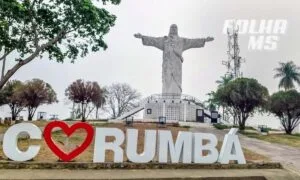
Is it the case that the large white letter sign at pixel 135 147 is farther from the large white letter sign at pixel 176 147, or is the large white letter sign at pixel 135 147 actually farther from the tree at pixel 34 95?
the tree at pixel 34 95

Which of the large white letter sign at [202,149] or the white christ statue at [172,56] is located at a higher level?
the white christ statue at [172,56]

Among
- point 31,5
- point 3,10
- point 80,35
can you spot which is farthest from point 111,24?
point 3,10

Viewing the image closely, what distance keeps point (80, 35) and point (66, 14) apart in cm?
144

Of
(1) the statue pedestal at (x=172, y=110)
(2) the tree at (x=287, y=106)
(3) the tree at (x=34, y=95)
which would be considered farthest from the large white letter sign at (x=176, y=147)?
(3) the tree at (x=34, y=95)

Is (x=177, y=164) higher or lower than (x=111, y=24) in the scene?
lower

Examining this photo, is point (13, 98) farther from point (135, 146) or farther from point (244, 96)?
point (135, 146)

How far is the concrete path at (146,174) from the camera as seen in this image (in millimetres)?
12625

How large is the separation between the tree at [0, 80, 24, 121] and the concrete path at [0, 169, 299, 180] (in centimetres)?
4177

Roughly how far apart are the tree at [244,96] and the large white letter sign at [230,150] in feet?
95.6

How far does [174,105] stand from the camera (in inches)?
2179

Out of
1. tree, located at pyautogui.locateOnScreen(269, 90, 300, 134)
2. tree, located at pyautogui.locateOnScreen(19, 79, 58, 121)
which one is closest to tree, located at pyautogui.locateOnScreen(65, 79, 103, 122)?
tree, located at pyautogui.locateOnScreen(19, 79, 58, 121)

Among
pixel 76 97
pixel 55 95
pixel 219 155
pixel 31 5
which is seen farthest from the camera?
pixel 55 95

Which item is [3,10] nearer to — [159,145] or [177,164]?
[159,145]

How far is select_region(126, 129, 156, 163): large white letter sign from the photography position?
15.2 metres
